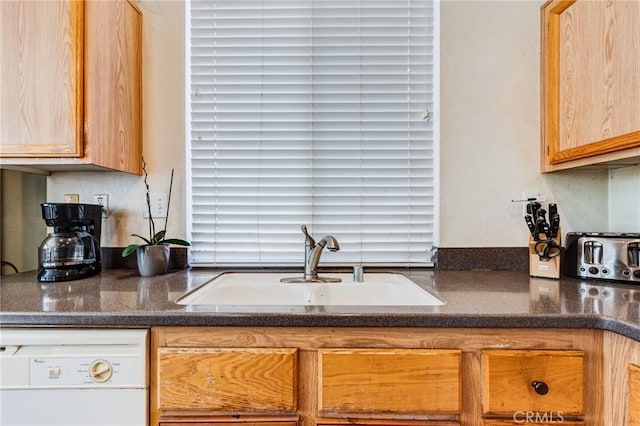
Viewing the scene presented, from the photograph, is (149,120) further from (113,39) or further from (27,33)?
(27,33)

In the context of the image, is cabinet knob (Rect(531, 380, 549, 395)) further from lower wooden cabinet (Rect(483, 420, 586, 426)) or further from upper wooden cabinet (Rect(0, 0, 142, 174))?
upper wooden cabinet (Rect(0, 0, 142, 174))

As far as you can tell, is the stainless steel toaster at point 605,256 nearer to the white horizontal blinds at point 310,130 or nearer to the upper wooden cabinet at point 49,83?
the white horizontal blinds at point 310,130

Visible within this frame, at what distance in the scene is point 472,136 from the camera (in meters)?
1.63

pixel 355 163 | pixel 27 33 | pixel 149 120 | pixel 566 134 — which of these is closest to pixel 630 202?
pixel 566 134

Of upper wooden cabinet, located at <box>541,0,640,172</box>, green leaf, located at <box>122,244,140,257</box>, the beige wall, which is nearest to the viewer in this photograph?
upper wooden cabinet, located at <box>541,0,640,172</box>

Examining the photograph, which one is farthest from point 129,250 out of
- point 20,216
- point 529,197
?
point 529,197

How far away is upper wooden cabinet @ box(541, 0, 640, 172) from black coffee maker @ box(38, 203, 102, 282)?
202cm

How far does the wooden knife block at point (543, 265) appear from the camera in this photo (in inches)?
54.4

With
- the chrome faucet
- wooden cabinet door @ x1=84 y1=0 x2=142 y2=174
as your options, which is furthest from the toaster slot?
wooden cabinet door @ x1=84 y1=0 x2=142 y2=174

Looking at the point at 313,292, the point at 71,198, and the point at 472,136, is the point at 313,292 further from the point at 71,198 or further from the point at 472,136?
the point at 71,198

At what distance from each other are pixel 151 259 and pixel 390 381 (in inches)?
42.1

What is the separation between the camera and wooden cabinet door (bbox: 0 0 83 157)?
1289 millimetres

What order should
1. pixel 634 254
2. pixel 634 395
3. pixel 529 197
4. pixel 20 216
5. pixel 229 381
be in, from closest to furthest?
pixel 634 395
pixel 229 381
pixel 634 254
pixel 529 197
pixel 20 216

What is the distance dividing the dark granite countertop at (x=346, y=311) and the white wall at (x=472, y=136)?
0.52 m
